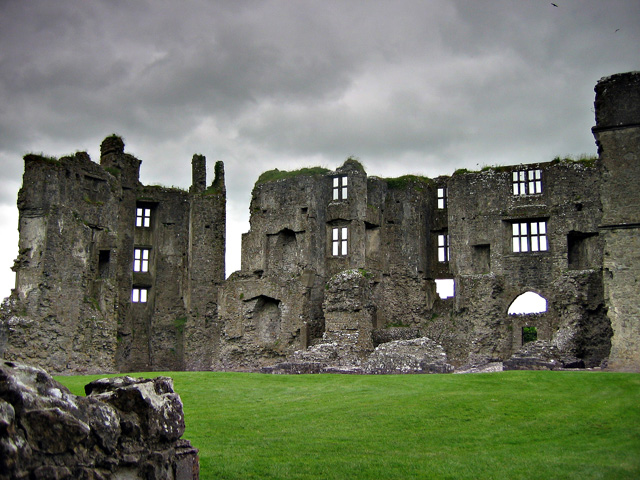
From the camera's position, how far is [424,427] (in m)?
15.9

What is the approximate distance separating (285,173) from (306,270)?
5421 millimetres

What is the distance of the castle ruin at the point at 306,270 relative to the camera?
3438 cm

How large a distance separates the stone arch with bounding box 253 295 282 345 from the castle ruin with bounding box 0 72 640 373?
70 millimetres

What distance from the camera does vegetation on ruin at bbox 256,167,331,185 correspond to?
130 feet

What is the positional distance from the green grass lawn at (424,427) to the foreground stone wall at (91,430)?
2.53 meters

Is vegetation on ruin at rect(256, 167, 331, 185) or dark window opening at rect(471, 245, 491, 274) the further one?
vegetation on ruin at rect(256, 167, 331, 185)

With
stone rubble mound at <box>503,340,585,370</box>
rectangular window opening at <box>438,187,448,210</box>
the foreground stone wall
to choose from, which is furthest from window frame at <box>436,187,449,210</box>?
the foreground stone wall

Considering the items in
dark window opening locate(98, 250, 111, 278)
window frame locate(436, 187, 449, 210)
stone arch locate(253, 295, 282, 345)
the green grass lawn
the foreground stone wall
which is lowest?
the green grass lawn

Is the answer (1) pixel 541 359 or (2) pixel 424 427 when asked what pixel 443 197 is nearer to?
(1) pixel 541 359

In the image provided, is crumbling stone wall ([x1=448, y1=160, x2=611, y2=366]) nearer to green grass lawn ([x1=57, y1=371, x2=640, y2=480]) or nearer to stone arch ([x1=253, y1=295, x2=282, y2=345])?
stone arch ([x1=253, y1=295, x2=282, y2=345])

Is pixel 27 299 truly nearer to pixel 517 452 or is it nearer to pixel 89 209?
pixel 89 209

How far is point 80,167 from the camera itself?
37.1m

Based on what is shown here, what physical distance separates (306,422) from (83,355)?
70.2 feet

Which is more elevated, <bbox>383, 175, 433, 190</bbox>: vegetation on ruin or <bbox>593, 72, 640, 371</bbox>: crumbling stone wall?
<bbox>383, 175, 433, 190</bbox>: vegetation on ruin
